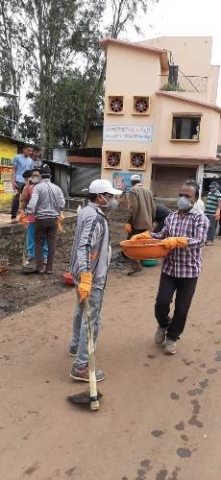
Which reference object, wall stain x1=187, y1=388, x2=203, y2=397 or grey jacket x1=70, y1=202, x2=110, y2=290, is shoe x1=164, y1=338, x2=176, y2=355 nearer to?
wall stain x1=187, y1=388, x2=203, y2=397

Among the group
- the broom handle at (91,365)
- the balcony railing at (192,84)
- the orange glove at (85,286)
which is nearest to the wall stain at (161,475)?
the broom handle at (91,365)

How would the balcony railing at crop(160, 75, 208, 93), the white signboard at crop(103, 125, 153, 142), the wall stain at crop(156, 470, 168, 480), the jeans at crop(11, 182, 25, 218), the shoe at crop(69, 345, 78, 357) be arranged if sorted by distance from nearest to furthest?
the wall stain at crop(156, 470, 168, 480), the shoe at crop(69, 345, 78, 357), the jeans at crop(11, 182, 25, 218), the white signboard at crop(103, 125, 153, 142), the balcony railing at crop(160, 75, 208, 93)

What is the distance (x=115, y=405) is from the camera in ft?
11.1

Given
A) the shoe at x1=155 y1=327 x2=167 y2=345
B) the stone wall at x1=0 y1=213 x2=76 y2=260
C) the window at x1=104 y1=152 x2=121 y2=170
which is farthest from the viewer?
the window at x1=104 y1=152 x2=121 y2=170

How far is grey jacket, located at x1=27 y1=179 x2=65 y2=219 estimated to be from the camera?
6.57 meters

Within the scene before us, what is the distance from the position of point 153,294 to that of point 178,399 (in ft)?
9.69

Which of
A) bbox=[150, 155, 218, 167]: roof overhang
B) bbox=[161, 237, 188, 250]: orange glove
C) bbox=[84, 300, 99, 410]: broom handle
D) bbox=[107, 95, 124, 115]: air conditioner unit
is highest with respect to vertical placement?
bbox=[107, 95, 124, 115]: air conditioner unit

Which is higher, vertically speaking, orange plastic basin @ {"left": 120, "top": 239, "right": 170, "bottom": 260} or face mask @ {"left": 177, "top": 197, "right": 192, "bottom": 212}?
face mask @ {"left": 177, "top": 197, "right": 192, "bottom": 212}

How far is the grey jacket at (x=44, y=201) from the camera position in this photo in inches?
259

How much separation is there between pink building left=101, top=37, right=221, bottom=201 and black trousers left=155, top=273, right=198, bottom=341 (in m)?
16.1

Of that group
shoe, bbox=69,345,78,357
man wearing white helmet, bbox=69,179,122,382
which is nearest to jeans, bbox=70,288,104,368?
man wearing white helmet, bbox=69,179,122,382

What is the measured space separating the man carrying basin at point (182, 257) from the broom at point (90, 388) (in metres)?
1.03

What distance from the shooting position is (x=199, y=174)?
20.4m

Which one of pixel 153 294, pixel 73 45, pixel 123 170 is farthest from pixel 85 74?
pixel 153 294
